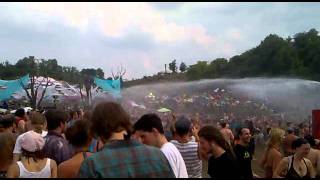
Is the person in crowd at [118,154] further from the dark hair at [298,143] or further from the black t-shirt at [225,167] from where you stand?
the dark hair at [298,143]

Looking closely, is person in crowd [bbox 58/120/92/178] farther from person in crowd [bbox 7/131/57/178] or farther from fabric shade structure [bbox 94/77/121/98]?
fabric shade structure [bbox 94/77/121/98]

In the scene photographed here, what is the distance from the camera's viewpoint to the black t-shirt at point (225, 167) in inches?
201

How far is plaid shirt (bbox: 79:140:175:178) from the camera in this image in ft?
10.8

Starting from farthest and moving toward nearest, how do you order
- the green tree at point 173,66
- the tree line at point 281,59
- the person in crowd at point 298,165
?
the green tree at point 173,66 < the tree line at point 281,59 < the person in crowd at point 298,165

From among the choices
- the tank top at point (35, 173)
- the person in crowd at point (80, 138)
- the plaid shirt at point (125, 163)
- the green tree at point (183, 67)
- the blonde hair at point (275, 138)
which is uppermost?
the plaid shirt at point (125, 163)

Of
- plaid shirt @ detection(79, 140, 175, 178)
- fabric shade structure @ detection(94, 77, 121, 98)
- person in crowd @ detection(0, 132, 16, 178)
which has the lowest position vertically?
fabric shade structure @ detection(94, 77, 121, 98)

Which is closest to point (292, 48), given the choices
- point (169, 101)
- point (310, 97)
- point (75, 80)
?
point (169, 101)

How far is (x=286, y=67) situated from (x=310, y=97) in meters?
33.8

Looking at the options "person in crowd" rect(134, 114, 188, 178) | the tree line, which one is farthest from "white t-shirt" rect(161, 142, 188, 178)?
the tree line

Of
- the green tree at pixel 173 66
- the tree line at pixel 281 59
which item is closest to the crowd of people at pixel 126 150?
the tree line at pixel 281 59

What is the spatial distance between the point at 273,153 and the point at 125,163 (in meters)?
5.44

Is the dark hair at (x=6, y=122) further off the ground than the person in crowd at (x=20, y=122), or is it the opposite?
the dark hair at (x=6, y=122)

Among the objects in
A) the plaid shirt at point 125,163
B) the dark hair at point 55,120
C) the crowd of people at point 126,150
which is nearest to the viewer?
the plaid shirt at point 125,163

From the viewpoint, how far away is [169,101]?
45.8 metres
